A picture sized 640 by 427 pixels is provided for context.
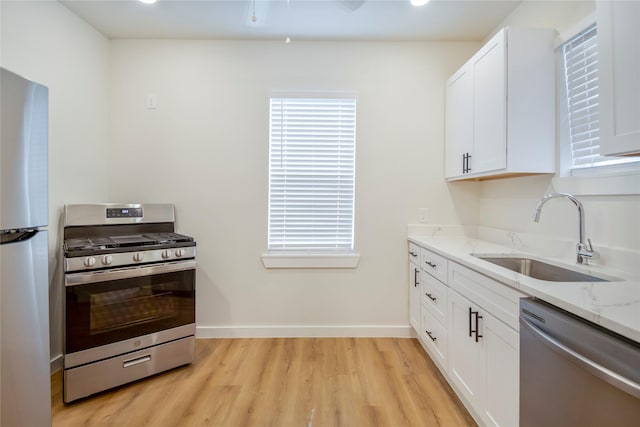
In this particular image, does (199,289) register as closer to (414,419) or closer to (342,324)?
(342,324)

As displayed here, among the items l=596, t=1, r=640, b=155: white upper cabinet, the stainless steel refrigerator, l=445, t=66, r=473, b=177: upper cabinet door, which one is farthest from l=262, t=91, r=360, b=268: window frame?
l=596, t=1, r=640, b=155: white upper cabinet

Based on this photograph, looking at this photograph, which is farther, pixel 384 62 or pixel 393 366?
pixel 384 62

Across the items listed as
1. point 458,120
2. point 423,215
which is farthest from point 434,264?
point 458,120

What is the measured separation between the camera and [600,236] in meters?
1.57

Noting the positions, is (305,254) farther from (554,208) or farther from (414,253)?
(554,208)

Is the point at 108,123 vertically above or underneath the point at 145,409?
above

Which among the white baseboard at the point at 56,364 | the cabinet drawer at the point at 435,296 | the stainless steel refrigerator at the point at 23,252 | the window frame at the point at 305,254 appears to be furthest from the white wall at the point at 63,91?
the cabinet drawer at the point at 435,296

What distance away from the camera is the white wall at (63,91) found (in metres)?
1.91

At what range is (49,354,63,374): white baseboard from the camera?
6.99 feet

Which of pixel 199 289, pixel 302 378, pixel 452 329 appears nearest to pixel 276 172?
pixel 199 289

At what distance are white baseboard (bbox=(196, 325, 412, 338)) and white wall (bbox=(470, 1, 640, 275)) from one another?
1297 millimetres

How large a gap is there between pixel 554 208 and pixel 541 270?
1.38 ft

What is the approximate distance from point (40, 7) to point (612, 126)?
11.1 ft

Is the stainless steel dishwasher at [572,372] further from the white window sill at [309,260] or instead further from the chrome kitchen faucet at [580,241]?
the white window sill at [309,260]
